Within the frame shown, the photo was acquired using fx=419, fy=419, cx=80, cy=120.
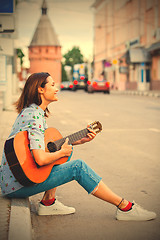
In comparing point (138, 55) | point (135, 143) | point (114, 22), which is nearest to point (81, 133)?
point (135, 143)

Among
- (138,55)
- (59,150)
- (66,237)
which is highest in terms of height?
(138,55)

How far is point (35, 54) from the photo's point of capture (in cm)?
8488

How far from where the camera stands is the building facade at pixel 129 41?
143 feet

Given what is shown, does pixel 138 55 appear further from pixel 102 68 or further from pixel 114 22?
pixel 102 68

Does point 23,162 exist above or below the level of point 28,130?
below

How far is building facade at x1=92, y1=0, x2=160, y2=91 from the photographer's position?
4353cm

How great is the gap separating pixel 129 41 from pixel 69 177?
49.0 m

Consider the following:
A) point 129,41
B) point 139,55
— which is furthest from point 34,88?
point 129,41

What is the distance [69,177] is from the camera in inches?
143

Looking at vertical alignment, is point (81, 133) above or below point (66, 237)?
above

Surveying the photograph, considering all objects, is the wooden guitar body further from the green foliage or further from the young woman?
the green foliage

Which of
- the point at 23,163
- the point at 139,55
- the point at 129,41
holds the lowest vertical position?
the point at 23,163

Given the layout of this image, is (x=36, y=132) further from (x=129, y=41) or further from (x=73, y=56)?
(x=73, y=56)

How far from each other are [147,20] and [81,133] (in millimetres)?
43945
